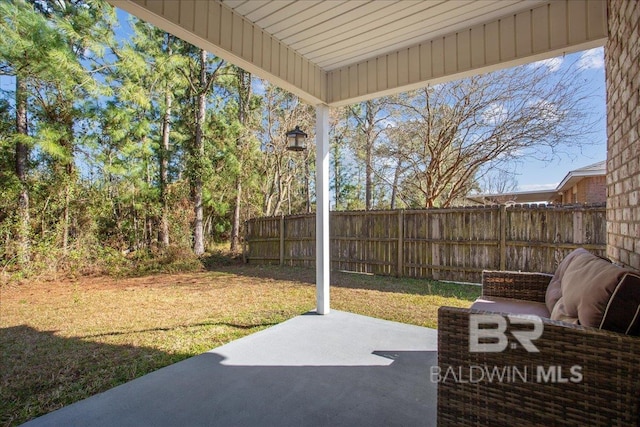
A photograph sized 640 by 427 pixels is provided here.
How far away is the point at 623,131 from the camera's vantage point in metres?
1.90

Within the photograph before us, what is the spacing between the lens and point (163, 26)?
2.18m

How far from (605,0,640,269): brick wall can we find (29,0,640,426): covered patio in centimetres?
1

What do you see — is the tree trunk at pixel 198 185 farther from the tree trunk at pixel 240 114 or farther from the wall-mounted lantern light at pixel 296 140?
the wall-mounted lantern light at pixel 296 140

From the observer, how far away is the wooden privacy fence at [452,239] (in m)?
5.11

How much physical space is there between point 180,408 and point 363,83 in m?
3.29

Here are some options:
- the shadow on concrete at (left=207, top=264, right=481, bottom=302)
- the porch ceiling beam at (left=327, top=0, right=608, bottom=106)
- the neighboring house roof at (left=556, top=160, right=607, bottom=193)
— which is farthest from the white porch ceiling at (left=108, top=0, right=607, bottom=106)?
the neighboring house roof at (left=556, top=160, right=607, bottom=193)

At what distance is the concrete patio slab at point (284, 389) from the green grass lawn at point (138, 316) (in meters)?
0.33

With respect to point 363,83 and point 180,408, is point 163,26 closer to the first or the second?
point 363,83

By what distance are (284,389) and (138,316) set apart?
287 cm

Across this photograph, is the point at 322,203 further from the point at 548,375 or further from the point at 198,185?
the point at 198,185

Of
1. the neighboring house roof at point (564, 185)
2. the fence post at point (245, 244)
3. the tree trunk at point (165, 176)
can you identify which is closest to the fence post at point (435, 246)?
the neighboring house roof at point (564, 185)

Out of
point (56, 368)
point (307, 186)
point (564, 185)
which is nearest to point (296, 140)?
point (56, 368)

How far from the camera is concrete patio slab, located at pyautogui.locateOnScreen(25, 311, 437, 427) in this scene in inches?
75.1

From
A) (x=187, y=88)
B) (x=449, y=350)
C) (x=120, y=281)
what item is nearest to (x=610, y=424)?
(x=449, y=350)
